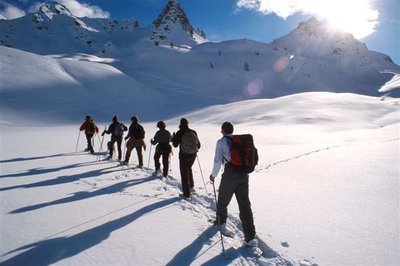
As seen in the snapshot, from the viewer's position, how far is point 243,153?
6.21 m

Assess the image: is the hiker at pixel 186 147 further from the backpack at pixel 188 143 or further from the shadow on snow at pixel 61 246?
the shadow on snow at pixel 61 246

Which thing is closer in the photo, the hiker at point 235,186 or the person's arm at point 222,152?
the hiker at point 235,186

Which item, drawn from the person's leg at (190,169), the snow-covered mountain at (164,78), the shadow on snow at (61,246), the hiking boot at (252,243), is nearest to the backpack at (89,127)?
the person's leg at (190,169)

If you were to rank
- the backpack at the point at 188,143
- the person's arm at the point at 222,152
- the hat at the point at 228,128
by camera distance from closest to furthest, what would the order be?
the person's arm at the point at 222,152 < the hat at the point at 228,128 < the backpack at the point at 188,143

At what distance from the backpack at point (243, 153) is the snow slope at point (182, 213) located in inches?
58.8

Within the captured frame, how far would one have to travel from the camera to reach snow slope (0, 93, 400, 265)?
18.8ft

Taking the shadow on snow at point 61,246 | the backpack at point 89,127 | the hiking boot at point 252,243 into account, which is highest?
the backpack at point 89,127

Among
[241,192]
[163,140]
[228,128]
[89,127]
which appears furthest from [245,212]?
Result: [89,127]

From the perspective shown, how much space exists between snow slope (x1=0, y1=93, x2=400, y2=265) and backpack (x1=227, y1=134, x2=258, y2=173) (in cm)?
149

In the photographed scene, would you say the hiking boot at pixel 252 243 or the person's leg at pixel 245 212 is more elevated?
the person's leg at pixel 245 212

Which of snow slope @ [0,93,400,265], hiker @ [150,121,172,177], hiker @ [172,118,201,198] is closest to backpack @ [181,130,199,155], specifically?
hiker @ [172,118,201,198]

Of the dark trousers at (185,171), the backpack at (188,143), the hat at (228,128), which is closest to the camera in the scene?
the hat at (228,128)

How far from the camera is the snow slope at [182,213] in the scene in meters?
5.73

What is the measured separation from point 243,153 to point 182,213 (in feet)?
8.43
